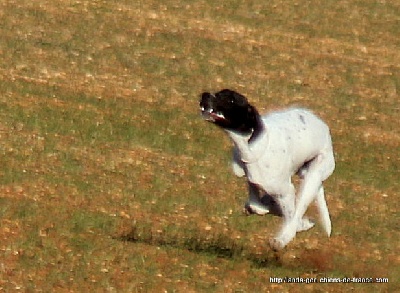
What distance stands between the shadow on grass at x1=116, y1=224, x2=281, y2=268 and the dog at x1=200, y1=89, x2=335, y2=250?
4.22ft

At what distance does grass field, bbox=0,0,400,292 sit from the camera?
36.5 feet

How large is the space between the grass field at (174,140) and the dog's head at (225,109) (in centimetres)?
192

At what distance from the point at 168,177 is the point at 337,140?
11.5 feet

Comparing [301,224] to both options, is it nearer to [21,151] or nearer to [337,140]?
[21,151]

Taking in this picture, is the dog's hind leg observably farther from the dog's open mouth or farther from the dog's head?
the dog's open mouth

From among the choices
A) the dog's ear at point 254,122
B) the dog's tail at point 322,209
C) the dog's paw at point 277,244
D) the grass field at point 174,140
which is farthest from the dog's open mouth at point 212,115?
the grass field at point 174,140

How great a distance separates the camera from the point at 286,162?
9648mm

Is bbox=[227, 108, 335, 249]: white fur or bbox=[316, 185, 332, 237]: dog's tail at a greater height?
bbox=[227, 108, 335, 249]: white fur

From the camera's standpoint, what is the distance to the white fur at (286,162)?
947cm

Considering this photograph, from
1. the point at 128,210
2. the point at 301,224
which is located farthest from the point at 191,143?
the point at 301,224

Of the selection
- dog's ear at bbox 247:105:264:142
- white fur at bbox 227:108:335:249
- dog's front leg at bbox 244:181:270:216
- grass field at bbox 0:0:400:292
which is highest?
dog's ear at bbox 247:105:264:142

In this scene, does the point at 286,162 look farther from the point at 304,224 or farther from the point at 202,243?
the point at 202,243

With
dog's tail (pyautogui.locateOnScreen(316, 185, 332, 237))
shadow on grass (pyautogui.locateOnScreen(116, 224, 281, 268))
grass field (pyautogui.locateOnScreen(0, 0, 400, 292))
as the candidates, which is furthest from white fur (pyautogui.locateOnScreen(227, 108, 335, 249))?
shadow on grass (pyautogui.locateOnScreen(116, 224, 281, 268))

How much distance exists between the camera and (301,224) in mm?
10070
